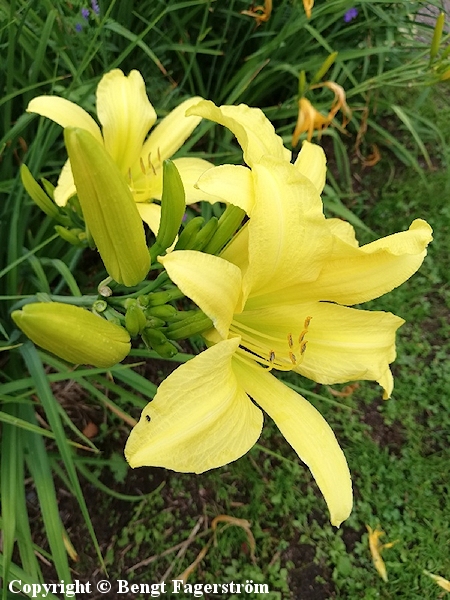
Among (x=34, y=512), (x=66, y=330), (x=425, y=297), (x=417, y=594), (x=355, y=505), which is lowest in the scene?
(x=417, y=594)

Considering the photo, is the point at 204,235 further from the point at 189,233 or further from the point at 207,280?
the point at 207,280

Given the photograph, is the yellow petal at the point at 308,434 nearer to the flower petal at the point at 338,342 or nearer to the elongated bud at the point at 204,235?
the flower petal at the point at 338,342

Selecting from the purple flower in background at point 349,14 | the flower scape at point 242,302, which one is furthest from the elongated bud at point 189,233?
the purple flower in background at point 349,14

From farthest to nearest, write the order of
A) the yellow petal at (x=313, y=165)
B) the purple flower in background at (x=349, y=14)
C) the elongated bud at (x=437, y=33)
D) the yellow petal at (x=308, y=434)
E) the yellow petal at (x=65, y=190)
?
the purple flower in background at (x=349, y=14), the elongated bud at (x=437, y=33), the yellow petal at (x=65, y=190), the yellow petal at (x=313, y=165), the yellow petal at (x=308, y=434)

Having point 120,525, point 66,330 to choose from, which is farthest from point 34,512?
point 66,330

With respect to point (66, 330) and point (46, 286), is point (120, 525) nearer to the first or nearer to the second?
point (46, 286)

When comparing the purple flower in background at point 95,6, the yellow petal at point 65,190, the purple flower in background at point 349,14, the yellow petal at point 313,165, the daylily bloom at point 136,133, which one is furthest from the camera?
the purple flower in background at point 349,14

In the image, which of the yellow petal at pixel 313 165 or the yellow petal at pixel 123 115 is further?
the yellow petal at pixel 123 115

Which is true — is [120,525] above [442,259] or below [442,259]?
below
